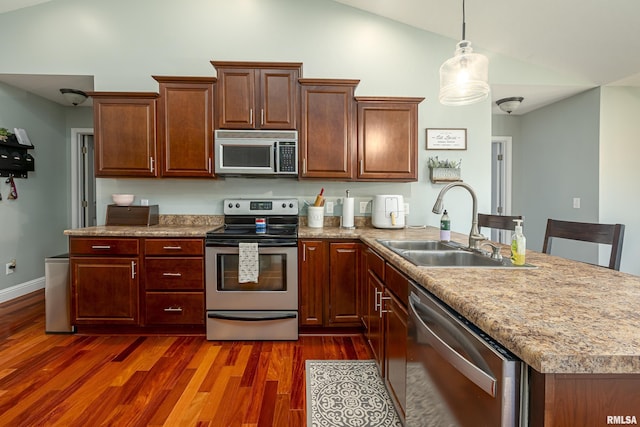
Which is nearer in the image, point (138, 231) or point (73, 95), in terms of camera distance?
point (138, 231)

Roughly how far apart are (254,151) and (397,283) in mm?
1768

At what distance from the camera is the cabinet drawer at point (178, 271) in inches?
102

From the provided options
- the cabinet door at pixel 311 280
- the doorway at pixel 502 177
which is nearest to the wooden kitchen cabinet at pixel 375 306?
the cabinet door at pixel 311 280

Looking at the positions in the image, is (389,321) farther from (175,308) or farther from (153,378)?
(175,308)

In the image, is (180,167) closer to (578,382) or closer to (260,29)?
(260,29)

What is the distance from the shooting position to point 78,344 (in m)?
2.53

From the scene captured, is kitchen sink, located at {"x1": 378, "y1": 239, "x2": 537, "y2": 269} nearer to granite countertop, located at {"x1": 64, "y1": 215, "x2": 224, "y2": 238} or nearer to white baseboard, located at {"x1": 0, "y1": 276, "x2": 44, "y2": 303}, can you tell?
granite countertop, located at {"x1": 64, "y1": 215, "x2": 224, "y2": 238}

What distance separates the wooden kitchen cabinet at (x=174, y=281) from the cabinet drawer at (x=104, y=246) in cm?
12

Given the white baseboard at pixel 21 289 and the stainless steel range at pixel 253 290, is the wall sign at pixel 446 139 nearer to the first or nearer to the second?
the stainless steel range at pixel 253 290

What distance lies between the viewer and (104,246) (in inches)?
101

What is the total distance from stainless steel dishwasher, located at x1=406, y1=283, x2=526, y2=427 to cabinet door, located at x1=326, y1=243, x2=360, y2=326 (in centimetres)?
124

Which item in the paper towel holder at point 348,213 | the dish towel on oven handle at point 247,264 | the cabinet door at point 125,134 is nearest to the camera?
the dish towel on oven handle at point 247,264

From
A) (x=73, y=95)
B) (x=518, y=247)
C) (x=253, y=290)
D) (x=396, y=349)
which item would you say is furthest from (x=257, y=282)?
(x=73, y=95)

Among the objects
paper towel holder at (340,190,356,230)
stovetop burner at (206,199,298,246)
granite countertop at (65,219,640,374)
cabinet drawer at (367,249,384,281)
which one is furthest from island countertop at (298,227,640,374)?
stovetop burner at (206,199,298,246)
